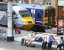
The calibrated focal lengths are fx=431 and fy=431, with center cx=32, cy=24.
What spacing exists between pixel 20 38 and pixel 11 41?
173 millimetres

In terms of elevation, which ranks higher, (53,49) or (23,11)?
(23,11)

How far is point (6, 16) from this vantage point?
7.74 meters

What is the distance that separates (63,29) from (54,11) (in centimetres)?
36

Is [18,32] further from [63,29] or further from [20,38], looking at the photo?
[63,29]

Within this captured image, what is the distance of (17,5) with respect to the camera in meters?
7.67

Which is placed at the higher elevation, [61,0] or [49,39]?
[61,0]

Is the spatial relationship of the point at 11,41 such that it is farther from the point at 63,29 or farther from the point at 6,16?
the point at 63,29

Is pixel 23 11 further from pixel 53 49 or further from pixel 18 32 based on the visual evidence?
pixel 53 49

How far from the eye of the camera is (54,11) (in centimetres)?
755

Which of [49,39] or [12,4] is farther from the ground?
[12,4]

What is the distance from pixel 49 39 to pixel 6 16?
2.87 feet

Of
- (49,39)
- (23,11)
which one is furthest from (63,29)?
(23,11)

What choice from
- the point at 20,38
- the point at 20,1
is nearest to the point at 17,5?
the point at 20,1

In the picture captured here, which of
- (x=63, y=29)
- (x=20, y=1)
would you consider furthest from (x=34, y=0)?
(x=63, y=29)
